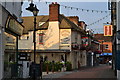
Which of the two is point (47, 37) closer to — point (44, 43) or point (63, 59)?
point (44, 43)

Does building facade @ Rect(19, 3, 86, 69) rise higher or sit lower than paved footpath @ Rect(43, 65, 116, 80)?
higher

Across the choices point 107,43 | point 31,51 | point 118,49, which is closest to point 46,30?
point 31,51

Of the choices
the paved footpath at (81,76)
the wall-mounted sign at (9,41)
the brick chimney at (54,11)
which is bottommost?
the paved footpath at (81,76)

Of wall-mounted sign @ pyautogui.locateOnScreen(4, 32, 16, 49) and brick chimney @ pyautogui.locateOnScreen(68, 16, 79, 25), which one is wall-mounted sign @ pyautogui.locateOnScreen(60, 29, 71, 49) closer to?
brick chimney @ pyautogui.locateOnScreen(68, 16, 79, 25)

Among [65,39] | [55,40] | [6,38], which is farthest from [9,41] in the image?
[55,40]

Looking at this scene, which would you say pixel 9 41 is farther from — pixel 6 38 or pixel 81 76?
pixel 81 76

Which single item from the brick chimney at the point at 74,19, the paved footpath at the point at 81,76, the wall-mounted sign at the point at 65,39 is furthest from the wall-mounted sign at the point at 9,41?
the brick chimney at the point at 74,19

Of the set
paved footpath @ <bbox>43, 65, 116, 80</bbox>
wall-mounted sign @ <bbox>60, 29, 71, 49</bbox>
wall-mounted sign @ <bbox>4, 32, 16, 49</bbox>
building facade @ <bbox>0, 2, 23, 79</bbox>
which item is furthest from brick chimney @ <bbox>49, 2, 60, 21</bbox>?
wall-mounted sign @ <bbox>4, 32, 16, 49</bbox>

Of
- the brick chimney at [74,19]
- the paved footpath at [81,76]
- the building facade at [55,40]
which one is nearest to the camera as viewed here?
the paved footpath at [81,76]

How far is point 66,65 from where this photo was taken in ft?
106

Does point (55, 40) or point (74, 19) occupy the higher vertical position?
point (74, 19)

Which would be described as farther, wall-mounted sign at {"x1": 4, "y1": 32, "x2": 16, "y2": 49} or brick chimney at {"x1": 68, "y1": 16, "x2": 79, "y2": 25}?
brick chimney at {"x1": 68, "y1": 16, "x2": 79, "y2": 25}

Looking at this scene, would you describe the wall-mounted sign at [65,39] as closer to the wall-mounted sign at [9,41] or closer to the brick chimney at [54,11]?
the brick chimney at [54,11]

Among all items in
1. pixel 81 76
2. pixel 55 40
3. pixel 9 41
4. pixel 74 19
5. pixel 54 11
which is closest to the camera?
pixel 9 41
